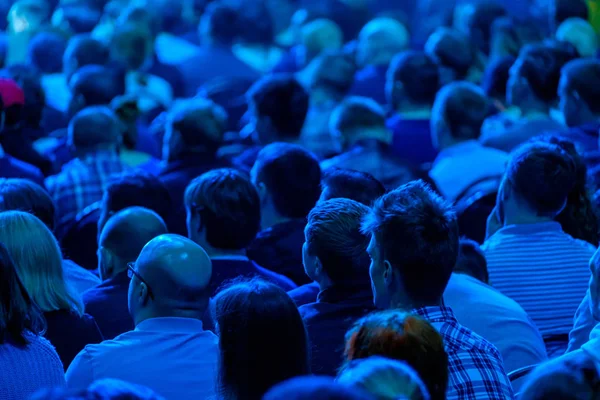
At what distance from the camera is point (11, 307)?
3418mm

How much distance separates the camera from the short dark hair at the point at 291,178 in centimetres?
540

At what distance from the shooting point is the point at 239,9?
31.1 feet

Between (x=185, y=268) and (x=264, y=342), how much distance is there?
80cm

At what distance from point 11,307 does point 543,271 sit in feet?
7.17

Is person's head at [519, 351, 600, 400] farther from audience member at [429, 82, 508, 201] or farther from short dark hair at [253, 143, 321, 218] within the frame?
audience member at [429, 82, 508, 201]

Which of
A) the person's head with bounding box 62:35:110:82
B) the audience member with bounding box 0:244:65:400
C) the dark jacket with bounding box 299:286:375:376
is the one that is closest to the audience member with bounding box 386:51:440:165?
the person's head with bounding box 62:35:110:82

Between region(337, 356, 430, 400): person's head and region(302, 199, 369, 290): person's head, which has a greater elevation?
region(337, 356, 430, 400): person's head

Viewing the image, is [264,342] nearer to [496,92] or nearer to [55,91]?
[496,92]

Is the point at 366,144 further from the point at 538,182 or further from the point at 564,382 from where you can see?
the point at 564,382

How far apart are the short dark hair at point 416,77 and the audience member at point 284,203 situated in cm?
194

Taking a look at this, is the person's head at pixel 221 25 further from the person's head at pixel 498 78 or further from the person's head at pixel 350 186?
the person's head at pixel 350 186

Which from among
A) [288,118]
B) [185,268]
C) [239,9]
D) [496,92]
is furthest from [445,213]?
[239,9]

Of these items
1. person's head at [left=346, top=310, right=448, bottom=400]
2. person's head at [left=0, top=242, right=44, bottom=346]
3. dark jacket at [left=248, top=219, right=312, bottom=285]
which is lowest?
dark jacket at [left=248, top=219, right=312, bottom=285]

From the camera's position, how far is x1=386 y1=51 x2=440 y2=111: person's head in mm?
7316
